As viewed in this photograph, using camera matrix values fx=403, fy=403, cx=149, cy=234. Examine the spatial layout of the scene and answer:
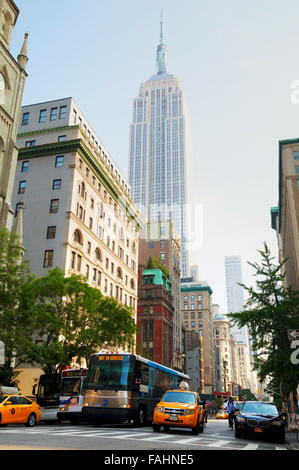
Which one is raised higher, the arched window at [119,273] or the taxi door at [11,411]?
the arched window at [119,273]

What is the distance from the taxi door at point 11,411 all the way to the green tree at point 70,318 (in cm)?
1030

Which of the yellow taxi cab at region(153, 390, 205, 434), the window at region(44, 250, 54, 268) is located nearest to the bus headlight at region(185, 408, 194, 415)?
the yellow taxi cab at region(153, 390, 205, 434)

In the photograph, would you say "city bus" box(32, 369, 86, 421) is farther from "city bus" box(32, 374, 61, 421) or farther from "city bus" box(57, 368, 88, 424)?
"city bus" box(57, 368, 88, 424)

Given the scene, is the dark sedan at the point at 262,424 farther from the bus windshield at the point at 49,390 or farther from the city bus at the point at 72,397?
the bus windshield at the point at 49,390

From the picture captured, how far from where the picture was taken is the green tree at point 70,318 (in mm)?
30469

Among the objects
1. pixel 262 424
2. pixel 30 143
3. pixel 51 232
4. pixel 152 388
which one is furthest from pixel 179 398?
pixel 30 143

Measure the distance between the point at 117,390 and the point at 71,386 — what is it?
6.75 metres

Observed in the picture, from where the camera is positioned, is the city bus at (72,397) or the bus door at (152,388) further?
the city bus at (72,397)

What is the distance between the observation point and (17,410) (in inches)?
711

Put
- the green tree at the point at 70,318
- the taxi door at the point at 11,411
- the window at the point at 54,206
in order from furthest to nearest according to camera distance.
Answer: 1. the window at the point at 54,206
2. the green tree at the point at 70,318
3. the taxi door at the point at 11,411

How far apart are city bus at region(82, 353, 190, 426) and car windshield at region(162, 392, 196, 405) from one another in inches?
73.5

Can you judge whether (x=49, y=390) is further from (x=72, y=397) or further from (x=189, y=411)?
(x=189, y=411)

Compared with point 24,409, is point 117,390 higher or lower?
higher

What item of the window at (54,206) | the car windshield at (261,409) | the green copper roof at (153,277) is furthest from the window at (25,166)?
the car windshield at (261,409)
